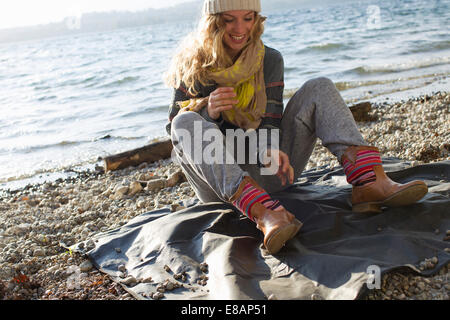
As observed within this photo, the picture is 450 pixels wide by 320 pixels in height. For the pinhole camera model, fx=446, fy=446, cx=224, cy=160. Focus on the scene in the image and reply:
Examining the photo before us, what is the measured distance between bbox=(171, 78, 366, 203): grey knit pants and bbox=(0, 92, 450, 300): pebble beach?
691 mm

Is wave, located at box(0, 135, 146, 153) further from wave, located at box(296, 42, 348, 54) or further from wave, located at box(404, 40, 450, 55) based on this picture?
wave, located at box(296, 42, 348, 54)

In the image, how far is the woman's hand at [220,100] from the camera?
2656 mm

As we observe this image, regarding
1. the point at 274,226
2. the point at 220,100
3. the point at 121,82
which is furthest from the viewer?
the point at 121,82

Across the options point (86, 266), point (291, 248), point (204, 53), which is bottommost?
point (86, 266)

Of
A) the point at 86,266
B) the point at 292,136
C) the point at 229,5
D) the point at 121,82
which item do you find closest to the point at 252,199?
the point at 292,136

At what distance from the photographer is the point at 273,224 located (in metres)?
2.19

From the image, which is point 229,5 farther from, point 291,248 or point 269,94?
point 291,248

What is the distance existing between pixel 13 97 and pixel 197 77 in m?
10.7

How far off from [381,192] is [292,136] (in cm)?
64

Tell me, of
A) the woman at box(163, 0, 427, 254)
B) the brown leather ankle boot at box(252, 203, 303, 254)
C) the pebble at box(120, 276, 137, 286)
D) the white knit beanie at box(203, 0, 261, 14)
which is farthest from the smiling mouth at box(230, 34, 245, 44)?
the pebble at box(120, 276, 137, 286)

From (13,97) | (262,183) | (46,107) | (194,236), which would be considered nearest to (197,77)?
(262,183)

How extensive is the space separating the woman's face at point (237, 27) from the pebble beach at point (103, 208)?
1.20 m

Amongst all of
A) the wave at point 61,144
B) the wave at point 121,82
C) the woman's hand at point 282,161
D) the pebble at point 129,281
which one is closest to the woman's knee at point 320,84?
the woman's hand at point 282,161

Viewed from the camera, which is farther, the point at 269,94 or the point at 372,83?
the point at 372,83
